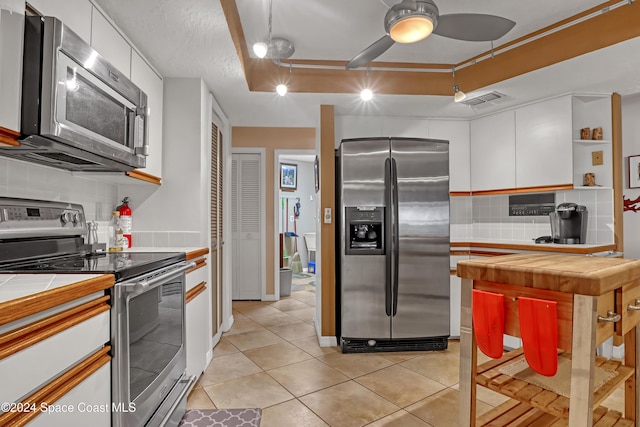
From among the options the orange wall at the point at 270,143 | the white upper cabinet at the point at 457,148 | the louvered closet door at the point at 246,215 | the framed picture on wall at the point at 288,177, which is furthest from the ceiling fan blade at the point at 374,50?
the framed picture on wall at the point at 288,177

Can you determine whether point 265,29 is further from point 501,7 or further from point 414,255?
point 414,255

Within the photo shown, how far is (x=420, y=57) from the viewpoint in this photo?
2879mm

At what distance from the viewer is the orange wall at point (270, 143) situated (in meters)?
4.73

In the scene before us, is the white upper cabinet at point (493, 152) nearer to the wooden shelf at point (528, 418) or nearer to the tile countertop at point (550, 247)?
the tile countertop at point (550, 247)

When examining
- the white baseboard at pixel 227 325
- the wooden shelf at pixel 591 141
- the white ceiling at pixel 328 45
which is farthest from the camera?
the white baseboard at pixel 227 325

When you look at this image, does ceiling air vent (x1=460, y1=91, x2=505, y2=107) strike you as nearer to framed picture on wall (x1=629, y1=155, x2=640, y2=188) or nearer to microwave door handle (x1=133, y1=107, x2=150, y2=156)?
framed picture on wall (x1=629, y1=155, x2=640, y2=188)

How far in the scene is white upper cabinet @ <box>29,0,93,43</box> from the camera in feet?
4.40

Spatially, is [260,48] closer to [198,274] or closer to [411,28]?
[411,28]

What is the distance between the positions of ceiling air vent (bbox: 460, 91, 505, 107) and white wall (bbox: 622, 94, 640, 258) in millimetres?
1316

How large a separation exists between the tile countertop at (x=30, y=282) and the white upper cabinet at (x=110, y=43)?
1143 mm

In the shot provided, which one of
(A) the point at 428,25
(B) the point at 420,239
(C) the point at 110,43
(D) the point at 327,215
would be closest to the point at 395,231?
(B) the point at 420,239

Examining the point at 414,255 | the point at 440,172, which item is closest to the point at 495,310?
the point at 414,255

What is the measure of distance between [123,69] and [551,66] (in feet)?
9.23

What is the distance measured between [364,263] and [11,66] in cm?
248
